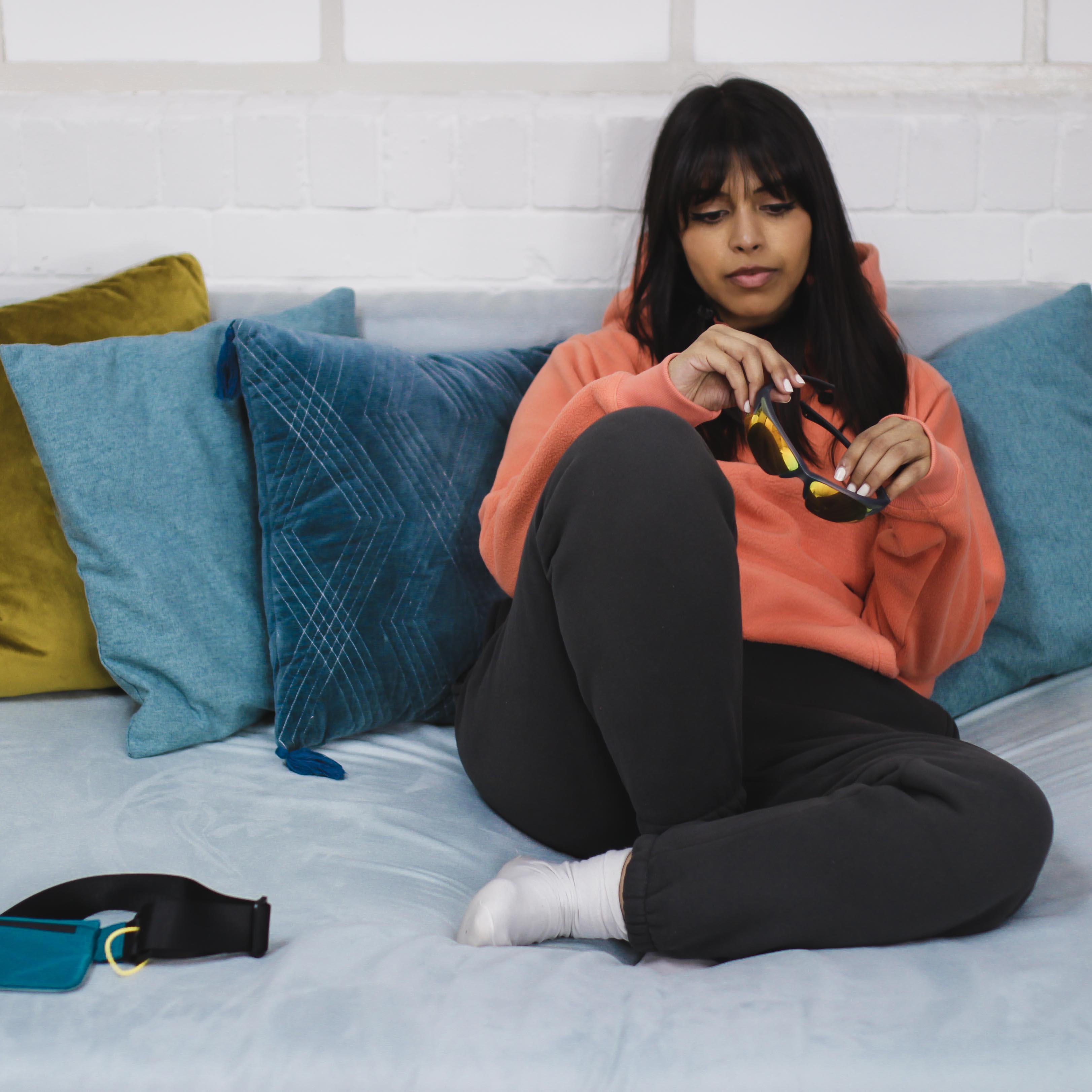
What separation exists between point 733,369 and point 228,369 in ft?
1.83

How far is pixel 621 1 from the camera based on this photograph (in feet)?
4.76

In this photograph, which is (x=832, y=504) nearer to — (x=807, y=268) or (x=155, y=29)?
(x=807, y=268)

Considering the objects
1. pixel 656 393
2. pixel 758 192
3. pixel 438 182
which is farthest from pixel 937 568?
pixel 438 182

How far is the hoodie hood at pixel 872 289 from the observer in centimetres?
125

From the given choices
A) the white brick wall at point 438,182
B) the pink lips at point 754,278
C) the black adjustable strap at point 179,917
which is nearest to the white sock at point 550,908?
the black adjustable strap at point 179,917

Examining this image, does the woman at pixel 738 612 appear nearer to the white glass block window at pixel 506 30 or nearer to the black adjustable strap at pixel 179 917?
the black adjustable strap at pixel 179 917

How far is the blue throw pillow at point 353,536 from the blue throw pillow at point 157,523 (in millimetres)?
49

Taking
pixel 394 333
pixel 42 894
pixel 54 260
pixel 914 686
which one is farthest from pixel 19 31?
pixel 914 686

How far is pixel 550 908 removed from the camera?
29.1 inches

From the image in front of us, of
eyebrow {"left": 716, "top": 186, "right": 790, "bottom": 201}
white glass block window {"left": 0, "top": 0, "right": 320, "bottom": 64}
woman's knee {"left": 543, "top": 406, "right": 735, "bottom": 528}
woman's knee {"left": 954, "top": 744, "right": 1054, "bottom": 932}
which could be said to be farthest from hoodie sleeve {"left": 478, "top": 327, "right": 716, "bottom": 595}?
white glass block window {"left": 0, "top": 0, "right": 320, "bottom": 64}

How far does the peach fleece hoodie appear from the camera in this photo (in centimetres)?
97

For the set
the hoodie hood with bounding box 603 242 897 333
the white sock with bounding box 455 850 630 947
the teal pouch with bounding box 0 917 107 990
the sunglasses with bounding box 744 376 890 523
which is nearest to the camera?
the teal pouch with bounding box 0 917 107 990

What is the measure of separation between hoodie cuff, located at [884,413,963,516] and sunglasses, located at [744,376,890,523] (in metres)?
0.05

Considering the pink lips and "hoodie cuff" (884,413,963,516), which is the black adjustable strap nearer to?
"hoodie cuff" (884,413,963,516)
